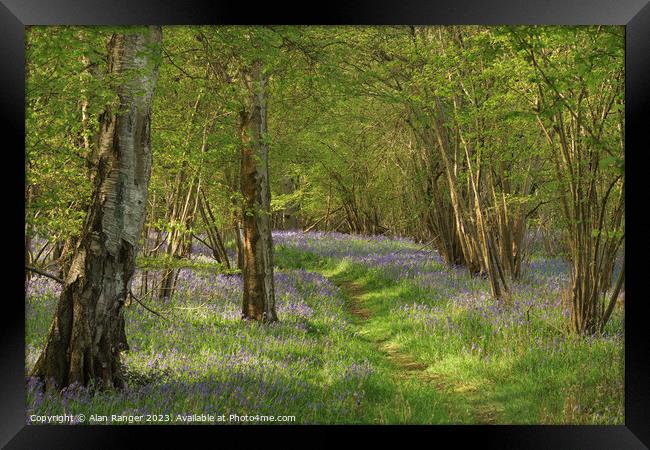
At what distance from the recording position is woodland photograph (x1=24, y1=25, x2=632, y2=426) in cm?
561

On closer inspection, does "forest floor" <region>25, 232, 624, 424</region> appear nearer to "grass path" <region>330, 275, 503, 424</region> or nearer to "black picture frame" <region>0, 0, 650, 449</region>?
"grass path" <region>330, 275, 503, 424</region>

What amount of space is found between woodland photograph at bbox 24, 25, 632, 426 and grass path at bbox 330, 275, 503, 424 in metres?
0.05

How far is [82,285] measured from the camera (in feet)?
18.0

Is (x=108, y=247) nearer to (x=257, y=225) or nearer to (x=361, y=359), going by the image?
(x=361, y=359)

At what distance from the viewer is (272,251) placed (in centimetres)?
1063

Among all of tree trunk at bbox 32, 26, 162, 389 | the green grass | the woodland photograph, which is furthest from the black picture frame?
the green grass

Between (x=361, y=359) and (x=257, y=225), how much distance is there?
317 cm

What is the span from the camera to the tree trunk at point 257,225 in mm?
10320

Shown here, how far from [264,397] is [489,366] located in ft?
12.3
